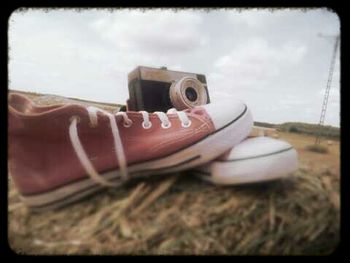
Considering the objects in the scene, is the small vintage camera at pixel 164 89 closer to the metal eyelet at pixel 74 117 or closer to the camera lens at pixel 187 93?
the camera lens at pixel 187 93

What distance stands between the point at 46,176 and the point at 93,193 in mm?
135

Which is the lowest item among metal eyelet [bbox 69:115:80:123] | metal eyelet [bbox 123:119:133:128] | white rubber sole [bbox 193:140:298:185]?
white rubber sole [bbox 193:140:298:185]

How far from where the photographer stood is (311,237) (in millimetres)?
1156

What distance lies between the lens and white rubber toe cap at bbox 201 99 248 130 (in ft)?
3.93

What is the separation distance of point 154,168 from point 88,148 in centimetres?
19

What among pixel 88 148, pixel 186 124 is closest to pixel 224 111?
pixel 186 124

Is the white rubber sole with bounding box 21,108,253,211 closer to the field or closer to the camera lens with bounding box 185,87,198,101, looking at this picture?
the field

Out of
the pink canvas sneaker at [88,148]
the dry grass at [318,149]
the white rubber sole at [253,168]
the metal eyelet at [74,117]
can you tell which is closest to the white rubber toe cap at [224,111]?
the pink canvas sneaker at [88,148]

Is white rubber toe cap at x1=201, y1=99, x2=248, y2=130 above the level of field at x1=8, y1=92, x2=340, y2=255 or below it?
above

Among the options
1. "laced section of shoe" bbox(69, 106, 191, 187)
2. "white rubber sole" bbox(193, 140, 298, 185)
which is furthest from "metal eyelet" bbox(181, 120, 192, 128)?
"white rubber sole" bbox(193, 140, 298, 185)

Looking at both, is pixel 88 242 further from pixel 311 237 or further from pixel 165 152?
pixel 311 237

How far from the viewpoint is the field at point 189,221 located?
1139mm
